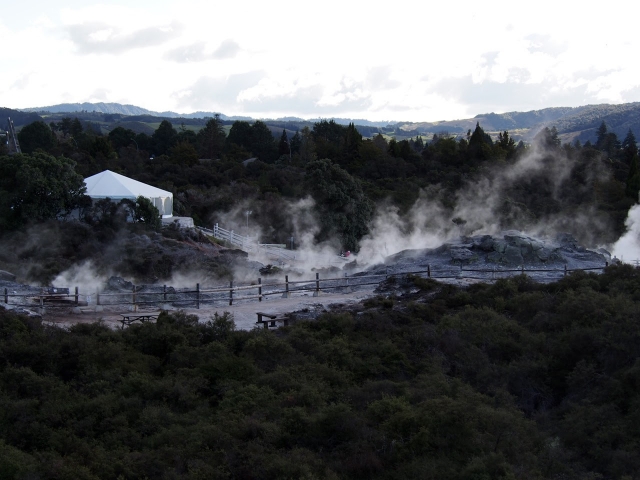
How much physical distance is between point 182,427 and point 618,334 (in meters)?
9.47

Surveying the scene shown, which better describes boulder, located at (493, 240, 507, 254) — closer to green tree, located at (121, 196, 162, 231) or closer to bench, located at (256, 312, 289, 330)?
bench, located at (256, 312, 289, 330)

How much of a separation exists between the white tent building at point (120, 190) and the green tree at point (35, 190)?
5.42ft

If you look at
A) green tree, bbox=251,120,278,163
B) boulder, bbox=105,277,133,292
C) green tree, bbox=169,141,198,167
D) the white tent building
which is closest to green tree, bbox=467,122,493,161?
green tree, bbox=251,120,278,163

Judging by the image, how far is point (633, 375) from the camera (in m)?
14.3

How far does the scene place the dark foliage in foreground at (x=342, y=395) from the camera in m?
11.9

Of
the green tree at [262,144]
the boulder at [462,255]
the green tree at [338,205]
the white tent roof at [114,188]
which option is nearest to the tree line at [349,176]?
the green tree at [338,205]

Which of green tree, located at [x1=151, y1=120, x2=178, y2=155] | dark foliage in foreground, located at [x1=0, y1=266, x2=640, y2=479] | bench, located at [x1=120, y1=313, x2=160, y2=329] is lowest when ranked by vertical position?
dark foliage in foreground, located at [x1=0, y1=266, x2=640, y2=479]

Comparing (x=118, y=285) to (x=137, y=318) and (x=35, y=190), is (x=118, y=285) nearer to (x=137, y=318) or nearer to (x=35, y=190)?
(x=137, y=318)

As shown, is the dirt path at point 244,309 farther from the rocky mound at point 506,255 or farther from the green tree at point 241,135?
the green tree at point 241,135

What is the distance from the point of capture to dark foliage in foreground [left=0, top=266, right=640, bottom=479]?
11.9 m

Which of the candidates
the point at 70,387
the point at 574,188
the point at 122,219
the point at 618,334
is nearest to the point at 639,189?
the point at 574,188

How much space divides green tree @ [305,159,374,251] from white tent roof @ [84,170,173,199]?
8.98 meters

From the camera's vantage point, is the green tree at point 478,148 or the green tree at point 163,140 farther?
the green tree at point 163,140

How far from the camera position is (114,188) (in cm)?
3969
